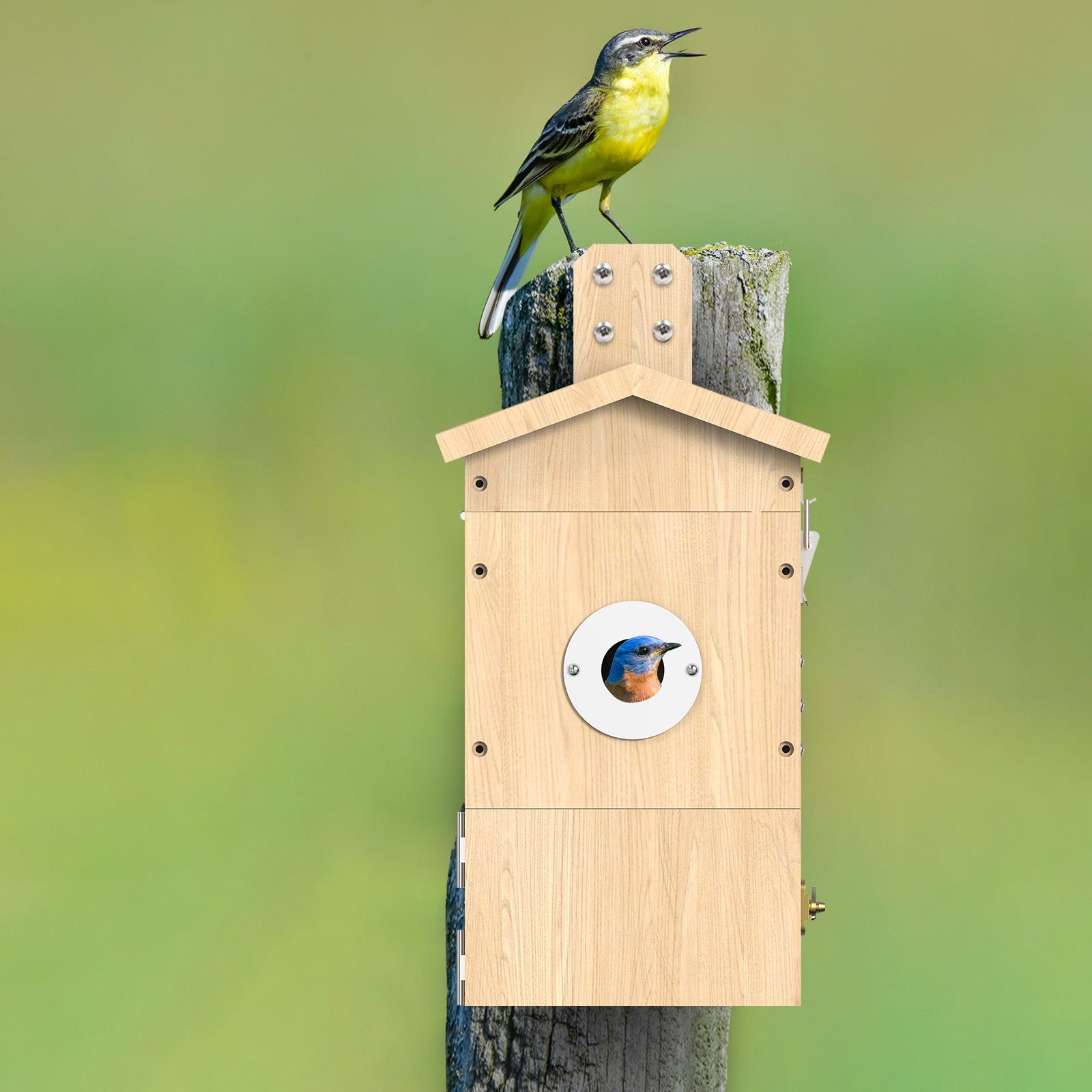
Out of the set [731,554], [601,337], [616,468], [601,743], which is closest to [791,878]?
[601,743]

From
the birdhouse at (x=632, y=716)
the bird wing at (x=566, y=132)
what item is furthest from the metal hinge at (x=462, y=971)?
the bird wing at (x=566, y=132)

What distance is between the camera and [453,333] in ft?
9.07

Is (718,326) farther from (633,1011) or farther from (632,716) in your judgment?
(633,1011)

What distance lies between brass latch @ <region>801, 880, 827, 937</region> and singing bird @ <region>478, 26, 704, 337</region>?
786 millimetres

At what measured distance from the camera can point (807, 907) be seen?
1.24 meters

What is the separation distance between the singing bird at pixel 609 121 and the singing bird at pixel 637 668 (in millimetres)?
500

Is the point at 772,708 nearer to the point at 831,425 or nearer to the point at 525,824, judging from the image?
the point at 525,824

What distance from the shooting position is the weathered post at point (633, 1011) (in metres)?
1.28

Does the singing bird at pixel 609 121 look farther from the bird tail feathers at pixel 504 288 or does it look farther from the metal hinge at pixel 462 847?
the metal hinge at pixel 462 847

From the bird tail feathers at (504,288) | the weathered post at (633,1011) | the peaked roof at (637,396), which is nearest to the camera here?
the peaked roof at (637,396)

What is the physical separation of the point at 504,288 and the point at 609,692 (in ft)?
1.98

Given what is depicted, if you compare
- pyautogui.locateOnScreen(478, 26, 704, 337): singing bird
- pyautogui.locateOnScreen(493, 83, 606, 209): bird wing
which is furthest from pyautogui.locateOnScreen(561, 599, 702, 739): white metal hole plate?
pyautogui.locateOnScreen(493, 83, 606, 209): bird wing

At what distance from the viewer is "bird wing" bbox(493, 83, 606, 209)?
4.34ft

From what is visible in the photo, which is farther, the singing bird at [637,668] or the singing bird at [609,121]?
the singing bird at [609,121]
